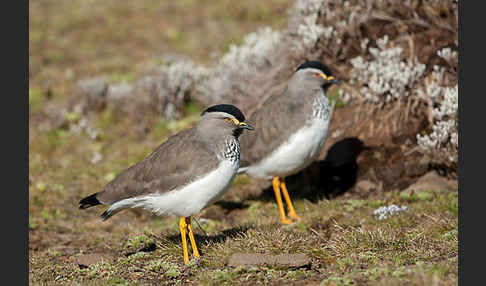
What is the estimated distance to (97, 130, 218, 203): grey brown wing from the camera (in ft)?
22.2

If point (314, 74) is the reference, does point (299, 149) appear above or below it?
below

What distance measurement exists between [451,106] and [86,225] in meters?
6.95

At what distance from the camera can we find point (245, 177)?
11.6m

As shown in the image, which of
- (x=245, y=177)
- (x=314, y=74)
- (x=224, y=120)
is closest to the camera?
(x=224, y=120)

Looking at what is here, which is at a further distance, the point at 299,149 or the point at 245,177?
Result: the point at 245,177

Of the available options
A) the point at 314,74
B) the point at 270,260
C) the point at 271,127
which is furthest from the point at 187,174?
the point at 314,74

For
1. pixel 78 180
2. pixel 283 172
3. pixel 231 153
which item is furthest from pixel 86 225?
pixel 231 153

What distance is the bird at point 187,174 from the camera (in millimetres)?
6695

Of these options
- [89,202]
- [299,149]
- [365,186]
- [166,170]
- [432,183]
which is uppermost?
[166,170]

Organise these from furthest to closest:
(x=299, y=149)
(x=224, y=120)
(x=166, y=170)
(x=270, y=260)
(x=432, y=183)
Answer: (x=432, y=183), (x=299, y=149), (x=224, y=120), (x=166, y=170), (x=270, y=260)

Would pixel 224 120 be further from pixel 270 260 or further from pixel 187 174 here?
pixel 270 260

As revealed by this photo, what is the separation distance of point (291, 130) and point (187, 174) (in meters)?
2.83

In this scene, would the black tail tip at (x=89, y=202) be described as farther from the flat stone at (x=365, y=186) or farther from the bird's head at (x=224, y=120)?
the flat stone at (x=365, y=186)

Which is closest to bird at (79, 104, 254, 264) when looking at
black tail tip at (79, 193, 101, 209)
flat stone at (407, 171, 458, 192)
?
black tail tip at (79, 193, 101, 209)
